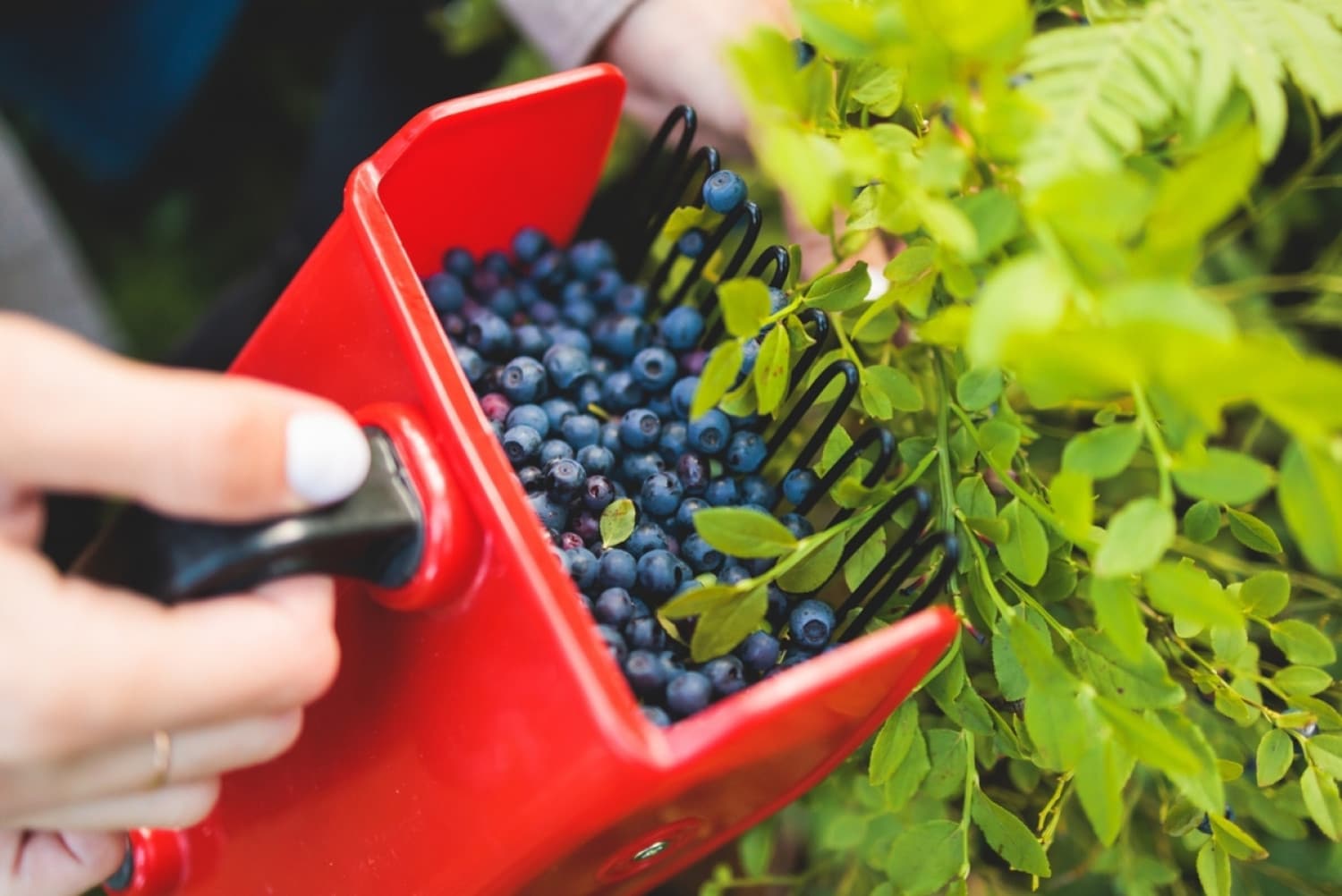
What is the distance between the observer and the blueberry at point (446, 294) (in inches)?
31.1

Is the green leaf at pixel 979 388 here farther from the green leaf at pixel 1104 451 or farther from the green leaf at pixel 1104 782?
the green leaf at pixel 1104 782

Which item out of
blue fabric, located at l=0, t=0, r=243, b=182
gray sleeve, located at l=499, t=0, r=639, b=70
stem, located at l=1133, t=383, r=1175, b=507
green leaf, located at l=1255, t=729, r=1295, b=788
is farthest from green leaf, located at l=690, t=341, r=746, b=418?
blue fabric, located at l=0, t=0, r=243, b=182

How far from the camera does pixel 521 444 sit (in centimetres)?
69

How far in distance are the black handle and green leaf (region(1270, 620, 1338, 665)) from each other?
56 cm

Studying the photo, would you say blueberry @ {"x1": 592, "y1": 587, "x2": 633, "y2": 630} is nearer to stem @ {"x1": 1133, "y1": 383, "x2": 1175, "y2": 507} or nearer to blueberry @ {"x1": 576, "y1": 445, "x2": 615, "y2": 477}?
blueberry @ {"x1": 576, "y1": 445, "x2": 615, "y2": 477}

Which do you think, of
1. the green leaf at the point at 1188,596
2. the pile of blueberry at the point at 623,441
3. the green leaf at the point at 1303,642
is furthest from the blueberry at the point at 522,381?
the green leaf at the point at 1303,642

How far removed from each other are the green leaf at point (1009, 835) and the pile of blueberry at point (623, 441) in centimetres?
16

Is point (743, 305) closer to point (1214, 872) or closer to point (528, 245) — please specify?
point (528, 245)

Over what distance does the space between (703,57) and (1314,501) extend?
71cm

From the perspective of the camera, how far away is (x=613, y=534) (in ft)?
2.15

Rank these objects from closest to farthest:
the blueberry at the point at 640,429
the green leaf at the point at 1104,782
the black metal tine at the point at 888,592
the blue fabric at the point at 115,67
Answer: the green leaf at the point at 1104,782, the black metal tine at the point at 888,592, the blueberry at the point at 640,429, the blue fabric at the point at 115,67

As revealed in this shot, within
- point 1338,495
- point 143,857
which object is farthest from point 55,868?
point 1338,495

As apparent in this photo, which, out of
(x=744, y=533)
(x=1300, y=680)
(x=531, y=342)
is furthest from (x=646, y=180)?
(x=1300, y=680)

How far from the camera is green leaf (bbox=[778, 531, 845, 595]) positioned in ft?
2.11
